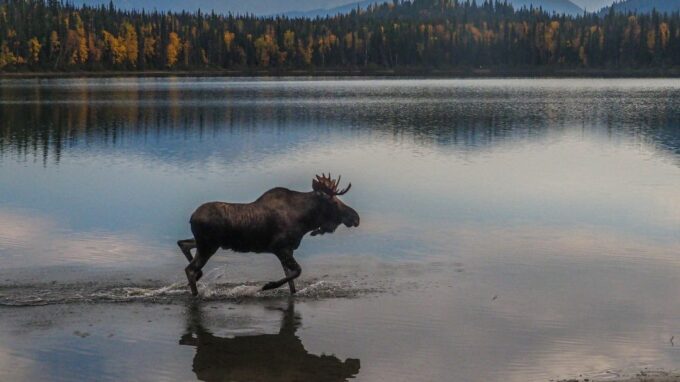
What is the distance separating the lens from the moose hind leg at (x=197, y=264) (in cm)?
1592

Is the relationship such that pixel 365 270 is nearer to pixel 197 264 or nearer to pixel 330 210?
pixel 330 210

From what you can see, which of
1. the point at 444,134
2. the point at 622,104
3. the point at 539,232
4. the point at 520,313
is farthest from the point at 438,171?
the point at 622,104

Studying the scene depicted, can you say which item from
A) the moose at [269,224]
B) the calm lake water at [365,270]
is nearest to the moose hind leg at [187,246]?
the moose at [269,224]

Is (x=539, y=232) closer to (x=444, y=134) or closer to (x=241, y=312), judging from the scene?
(x=241, y=312)

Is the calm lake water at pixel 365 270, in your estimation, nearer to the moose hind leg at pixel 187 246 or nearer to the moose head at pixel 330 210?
the moose hind leg at pixel 187 246

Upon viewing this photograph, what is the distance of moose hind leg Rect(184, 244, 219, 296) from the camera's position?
15922 mm

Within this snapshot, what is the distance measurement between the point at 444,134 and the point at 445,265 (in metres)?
33.4

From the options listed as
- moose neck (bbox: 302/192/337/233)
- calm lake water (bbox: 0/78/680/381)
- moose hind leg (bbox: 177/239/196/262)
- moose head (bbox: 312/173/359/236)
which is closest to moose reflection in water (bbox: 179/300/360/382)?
calm lake water (bbox: 0/78/680/381)

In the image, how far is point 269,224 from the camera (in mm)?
16078

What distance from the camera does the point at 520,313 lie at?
15.2 metres

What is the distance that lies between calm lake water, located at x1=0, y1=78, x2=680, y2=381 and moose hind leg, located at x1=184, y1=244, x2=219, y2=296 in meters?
0.35

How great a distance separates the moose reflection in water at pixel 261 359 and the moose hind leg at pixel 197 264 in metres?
1.64

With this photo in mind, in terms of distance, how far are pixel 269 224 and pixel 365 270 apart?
122 inches

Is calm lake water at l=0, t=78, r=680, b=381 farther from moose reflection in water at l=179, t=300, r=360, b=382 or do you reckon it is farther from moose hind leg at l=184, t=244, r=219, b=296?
moose hind leg at l=184, t=244, r=219, b=296
